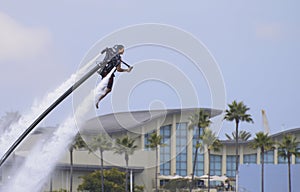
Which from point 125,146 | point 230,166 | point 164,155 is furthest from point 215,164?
point 125,146

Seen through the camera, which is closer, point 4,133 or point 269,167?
point 4,133

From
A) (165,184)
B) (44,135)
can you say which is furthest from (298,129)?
(44,135)

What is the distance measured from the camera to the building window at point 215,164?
11069 centimetres

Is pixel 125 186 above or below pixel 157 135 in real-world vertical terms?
below

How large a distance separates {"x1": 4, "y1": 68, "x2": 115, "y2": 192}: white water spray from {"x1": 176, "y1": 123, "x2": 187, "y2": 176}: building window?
6201 centimetres

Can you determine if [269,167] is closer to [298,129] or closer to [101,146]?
[298,129]

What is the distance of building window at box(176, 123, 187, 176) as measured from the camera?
9112 centimetres

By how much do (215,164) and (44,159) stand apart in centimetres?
8544

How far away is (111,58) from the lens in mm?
21641

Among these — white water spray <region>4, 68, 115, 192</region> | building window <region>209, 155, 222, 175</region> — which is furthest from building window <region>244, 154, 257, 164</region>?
white water spray <region>4, 68, 115, 192</region>

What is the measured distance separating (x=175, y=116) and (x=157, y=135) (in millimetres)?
9569

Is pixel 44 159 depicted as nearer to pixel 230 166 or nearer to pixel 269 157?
pixel 269 157

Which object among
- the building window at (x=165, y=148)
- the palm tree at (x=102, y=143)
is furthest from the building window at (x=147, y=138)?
the palm tree at (x=102, y=143)

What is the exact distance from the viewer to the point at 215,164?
364 feet
